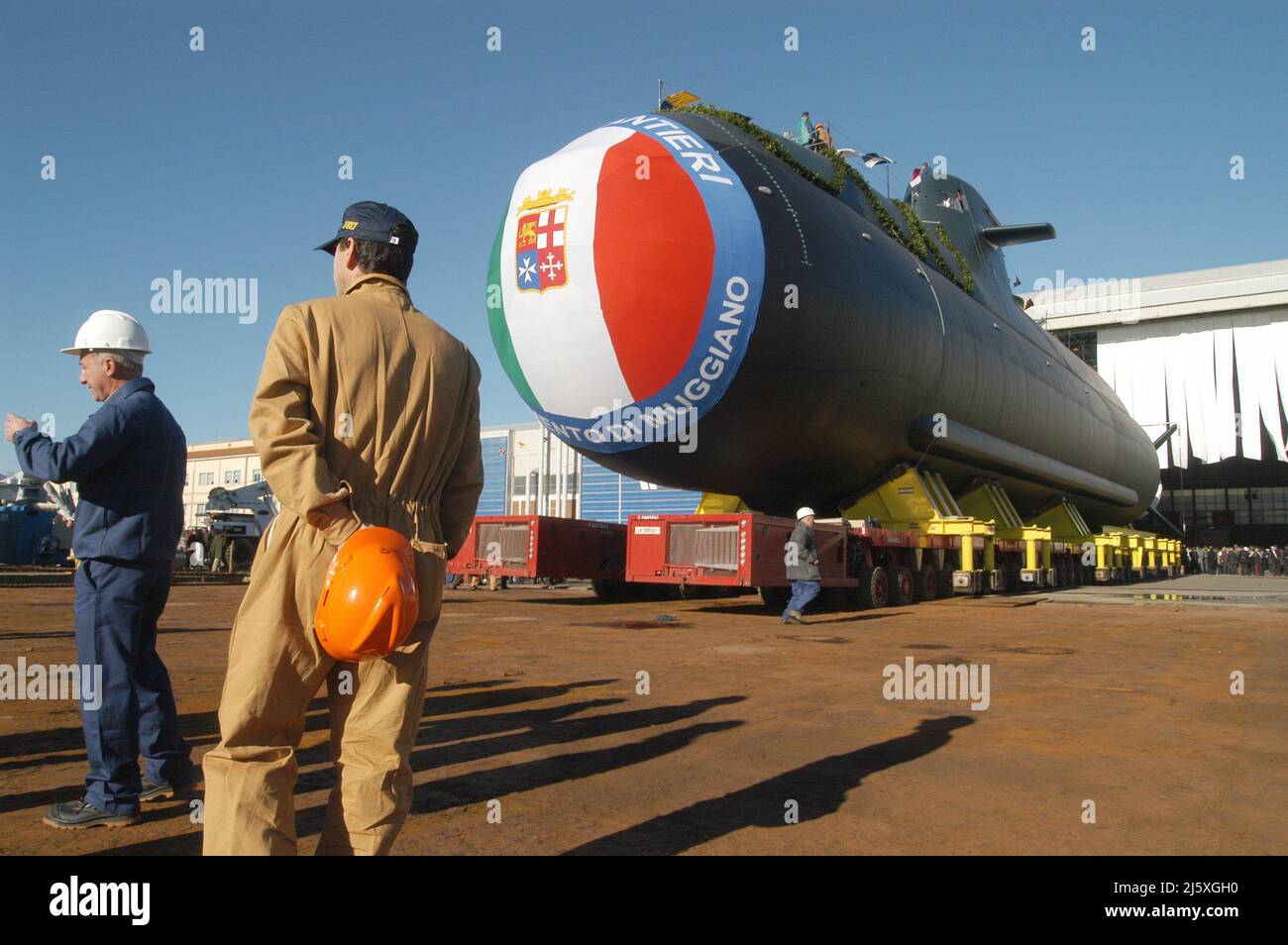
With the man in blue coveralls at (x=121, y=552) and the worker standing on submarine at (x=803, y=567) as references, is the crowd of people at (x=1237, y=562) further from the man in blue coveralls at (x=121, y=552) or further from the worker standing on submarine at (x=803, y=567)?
the man in blue coveralls at (x=121, y=552)

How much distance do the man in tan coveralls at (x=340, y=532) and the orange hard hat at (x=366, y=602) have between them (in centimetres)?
12

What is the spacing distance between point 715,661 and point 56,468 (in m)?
5.27

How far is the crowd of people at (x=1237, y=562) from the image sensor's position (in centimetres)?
4321

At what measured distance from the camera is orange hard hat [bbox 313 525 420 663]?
196 cm

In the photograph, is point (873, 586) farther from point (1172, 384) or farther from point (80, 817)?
point (1172, 384)

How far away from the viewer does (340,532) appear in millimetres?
2129

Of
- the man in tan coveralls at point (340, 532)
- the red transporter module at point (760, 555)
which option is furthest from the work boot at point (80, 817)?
Answer: the red transporter module at point (760, 555)

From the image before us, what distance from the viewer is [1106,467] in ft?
81.5

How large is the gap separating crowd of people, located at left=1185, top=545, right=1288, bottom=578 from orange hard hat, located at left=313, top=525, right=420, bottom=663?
162 ft

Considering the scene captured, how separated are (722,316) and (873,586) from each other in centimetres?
552

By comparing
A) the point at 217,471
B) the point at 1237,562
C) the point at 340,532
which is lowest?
the point at 1237,562

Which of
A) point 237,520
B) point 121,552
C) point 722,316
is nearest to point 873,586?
point 722,316
